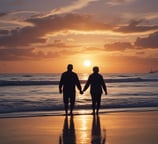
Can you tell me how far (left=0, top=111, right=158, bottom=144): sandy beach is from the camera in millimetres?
10352

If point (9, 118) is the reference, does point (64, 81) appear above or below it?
above

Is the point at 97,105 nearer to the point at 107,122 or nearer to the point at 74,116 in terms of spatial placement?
the point at 74,116

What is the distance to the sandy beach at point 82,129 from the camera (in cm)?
1035

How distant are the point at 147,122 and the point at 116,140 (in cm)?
393

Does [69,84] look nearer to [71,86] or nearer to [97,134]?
[71,86]

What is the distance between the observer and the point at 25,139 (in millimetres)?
10602

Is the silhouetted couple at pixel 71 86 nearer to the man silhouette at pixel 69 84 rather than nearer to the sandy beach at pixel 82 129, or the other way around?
the man silhouette at pixel 69 84

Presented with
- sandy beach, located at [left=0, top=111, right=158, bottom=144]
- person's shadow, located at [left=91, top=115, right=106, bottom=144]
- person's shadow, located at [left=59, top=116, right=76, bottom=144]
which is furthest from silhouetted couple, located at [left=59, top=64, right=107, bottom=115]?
person's shadow, located at [left=59, top=116, right=76, bottom=144]

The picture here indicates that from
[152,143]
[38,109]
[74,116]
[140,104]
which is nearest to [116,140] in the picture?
[152,143]

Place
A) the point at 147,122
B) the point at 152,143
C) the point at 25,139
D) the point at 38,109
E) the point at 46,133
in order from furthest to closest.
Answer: the point at 38,109 → the point at 147,122 → the point at 46,133 → the point at 25,139 → the point at 152,143

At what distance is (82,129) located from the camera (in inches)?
484

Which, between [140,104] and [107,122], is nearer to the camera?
[107,122]

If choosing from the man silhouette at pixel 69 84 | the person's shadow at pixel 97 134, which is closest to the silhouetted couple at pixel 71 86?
the man silhouette at pixel 69 84

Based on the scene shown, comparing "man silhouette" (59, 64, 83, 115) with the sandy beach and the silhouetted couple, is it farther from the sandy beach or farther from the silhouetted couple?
the sandy beach
